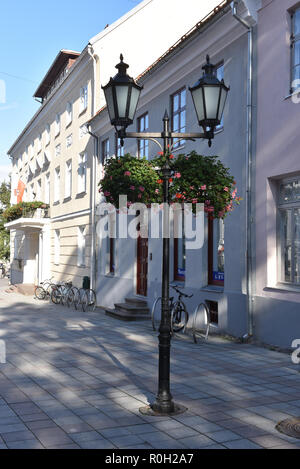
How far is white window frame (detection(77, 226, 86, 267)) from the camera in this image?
66.7ft

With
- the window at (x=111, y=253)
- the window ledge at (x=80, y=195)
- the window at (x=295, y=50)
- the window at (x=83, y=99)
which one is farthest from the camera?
the window at (x=83, y=99)

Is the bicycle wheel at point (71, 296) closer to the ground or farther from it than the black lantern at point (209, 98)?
closer to the ground

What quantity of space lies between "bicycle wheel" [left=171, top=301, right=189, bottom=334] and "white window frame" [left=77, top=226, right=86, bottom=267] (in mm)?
9101

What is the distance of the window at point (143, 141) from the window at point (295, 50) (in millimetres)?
6455

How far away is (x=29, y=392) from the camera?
6355mm

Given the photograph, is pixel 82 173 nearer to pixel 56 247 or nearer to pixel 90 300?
pixel 56 247

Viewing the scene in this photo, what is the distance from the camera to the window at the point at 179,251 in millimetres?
12547

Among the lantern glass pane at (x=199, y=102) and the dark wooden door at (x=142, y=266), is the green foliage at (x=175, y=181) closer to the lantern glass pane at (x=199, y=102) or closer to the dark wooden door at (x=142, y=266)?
the lantern glass pane at (x=199, y=102)

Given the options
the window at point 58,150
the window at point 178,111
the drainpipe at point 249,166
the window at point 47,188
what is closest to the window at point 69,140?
the window at point 58,150

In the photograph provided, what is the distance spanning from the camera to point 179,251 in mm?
12875

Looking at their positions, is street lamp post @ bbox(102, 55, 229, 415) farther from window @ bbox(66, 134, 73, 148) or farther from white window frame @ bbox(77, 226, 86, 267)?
window @ bbox(66, 134, 73, 148)

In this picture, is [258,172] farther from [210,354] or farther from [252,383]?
[252,383]
